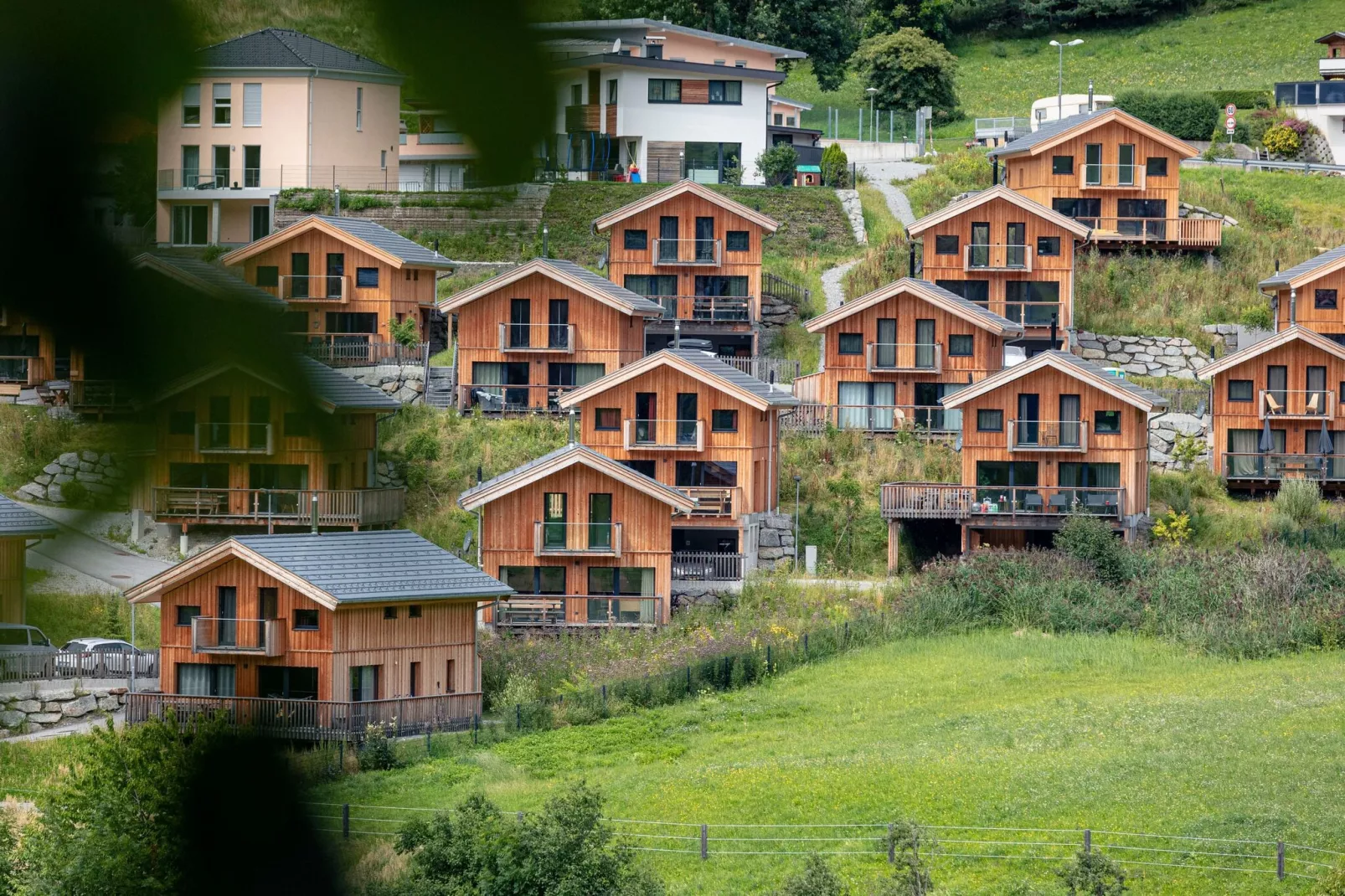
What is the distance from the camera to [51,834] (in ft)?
40.6

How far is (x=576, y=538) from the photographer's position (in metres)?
25.8

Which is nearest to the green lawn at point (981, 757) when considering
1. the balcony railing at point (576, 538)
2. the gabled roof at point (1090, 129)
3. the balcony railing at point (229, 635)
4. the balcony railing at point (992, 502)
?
the balcony railing at point (229, 635)

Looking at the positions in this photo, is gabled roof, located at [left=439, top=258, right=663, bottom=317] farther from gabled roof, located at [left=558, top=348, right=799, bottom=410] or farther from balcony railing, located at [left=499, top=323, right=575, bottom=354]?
gabled roof, located at [left=558, top=348, right=799, bottom=410]

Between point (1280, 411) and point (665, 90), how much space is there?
101ft

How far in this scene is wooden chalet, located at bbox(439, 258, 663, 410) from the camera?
32.1 metres

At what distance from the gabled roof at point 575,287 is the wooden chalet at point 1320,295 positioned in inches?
516

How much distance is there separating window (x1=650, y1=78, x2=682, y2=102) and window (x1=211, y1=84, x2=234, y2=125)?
61 cm

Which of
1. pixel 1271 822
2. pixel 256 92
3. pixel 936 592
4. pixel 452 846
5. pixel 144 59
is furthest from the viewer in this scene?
pixel 936 592

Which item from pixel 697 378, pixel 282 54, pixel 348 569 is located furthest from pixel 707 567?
pixel 282 54

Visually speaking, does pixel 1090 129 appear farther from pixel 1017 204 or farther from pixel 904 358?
pixel 904 358

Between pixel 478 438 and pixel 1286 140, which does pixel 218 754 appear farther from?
pixel 1286 140

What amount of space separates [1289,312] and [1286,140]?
602 inches

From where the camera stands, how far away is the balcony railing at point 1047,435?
28203mm

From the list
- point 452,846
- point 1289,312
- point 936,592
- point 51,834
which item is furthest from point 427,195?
point 1289,312
